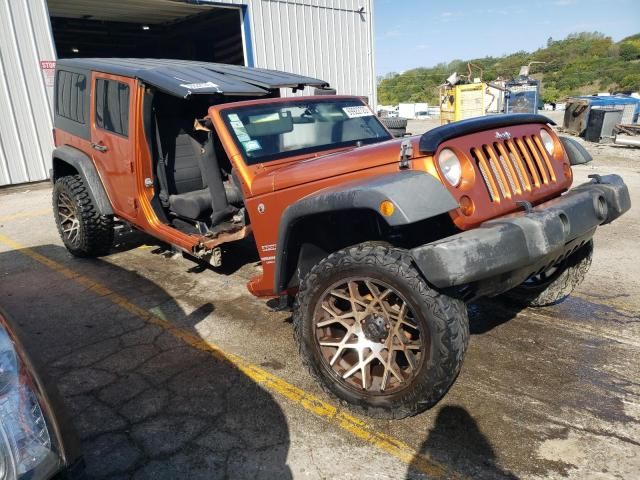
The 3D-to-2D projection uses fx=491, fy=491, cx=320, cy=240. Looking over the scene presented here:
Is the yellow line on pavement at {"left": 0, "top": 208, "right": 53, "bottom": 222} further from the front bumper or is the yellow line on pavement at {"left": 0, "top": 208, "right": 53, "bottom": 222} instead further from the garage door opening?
the front bumper

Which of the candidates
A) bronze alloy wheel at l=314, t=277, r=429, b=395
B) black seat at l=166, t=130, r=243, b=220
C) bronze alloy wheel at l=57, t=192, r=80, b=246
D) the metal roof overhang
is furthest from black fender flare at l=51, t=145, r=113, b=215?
the metal roof overhang

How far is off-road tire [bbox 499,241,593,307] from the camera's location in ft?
11.9

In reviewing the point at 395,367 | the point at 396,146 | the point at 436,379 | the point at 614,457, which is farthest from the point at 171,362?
the point at 614,457

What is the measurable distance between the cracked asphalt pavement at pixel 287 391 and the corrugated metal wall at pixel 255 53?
7.30 meters

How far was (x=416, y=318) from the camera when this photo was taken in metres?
2.39

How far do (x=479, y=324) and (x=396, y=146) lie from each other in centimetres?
177

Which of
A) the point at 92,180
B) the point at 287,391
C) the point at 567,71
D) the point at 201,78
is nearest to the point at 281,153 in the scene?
the point at 201,78

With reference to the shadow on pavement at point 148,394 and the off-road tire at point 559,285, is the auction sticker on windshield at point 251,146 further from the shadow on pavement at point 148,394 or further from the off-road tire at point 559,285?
the off-road tire at point 559,285

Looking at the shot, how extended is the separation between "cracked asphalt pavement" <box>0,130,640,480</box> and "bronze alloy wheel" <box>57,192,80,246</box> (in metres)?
0.87

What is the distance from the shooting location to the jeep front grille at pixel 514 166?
266 cm

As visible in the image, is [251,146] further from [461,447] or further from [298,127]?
[461,447]

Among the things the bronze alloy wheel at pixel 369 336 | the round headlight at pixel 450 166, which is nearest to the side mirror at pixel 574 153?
the round headlight at pixel 450 166

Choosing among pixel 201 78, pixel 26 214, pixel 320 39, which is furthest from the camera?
pixel 320 39

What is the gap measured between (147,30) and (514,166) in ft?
63.7
